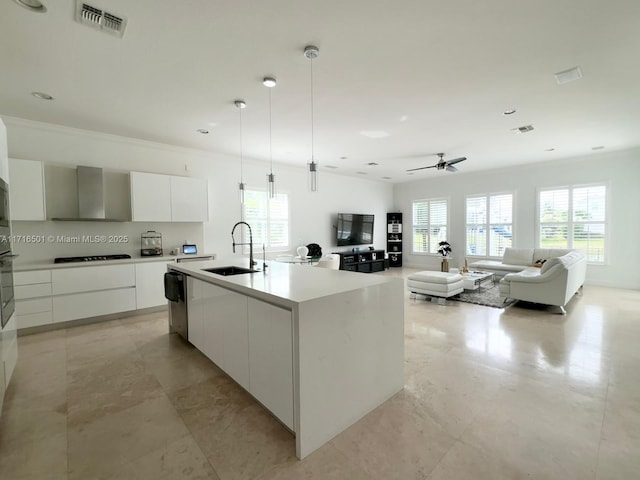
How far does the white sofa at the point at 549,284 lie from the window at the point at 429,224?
3962 millimetres

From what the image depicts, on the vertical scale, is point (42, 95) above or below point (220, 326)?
above

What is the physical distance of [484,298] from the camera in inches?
204

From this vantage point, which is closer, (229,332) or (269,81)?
(229,332)

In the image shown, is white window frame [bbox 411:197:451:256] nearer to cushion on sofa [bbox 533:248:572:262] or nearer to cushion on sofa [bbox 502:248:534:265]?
cushion on sofa [bbox 502:248:534:265]

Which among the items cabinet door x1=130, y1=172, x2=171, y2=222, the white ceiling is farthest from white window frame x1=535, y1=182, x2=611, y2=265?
cabinet door x1=130, y1=172, x2=171, y2=222

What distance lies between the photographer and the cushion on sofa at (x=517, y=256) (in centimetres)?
660

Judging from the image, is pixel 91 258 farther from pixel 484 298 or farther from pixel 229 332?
pixel 484 298

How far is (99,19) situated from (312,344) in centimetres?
270

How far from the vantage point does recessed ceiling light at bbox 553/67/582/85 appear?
2.75m

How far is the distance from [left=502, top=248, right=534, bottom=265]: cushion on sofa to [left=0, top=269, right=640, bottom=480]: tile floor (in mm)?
3488

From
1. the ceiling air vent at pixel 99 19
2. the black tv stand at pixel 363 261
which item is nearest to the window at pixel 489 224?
the black tv stand at pixel 363 261

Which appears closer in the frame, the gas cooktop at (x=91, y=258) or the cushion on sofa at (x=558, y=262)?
the gas cooktop at (x=91, y=258)

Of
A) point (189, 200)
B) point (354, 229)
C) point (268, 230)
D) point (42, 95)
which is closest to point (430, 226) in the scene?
point (354, 229)

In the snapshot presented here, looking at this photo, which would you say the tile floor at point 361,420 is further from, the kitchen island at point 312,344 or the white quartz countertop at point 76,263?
the white quartz countertop at point 76,263
